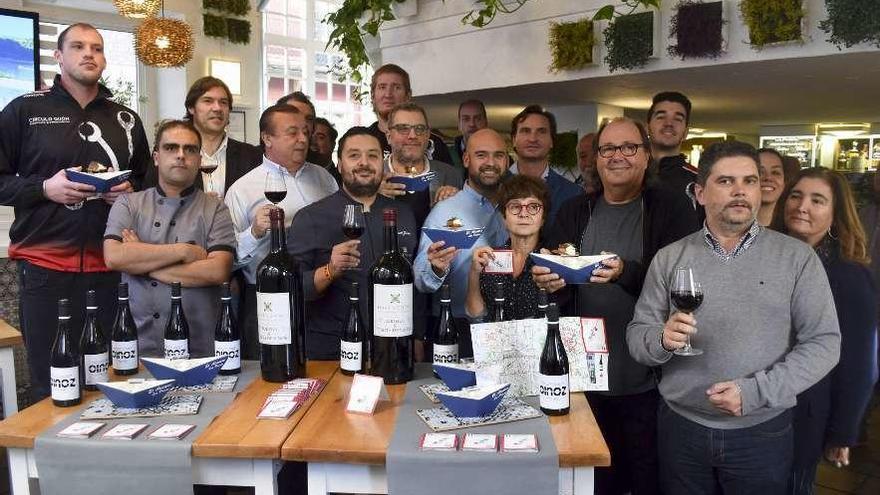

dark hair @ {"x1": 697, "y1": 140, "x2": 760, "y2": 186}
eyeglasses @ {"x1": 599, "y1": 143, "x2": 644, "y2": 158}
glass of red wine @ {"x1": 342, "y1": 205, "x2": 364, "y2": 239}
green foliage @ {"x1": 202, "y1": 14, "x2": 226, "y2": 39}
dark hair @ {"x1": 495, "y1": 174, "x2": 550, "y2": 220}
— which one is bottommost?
glass of red wine @ {"x1": 342, "y1": 205, "x2": 364, "y2": 239}

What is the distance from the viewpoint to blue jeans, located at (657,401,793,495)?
6.40 feet

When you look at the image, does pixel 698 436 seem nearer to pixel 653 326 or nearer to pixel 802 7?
pixel 653 326

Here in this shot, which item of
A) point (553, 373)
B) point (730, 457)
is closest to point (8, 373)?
point (553, 373)

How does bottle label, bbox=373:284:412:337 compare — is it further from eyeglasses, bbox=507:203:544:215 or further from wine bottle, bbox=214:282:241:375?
eyeglasses, bbox=507:203:544:215

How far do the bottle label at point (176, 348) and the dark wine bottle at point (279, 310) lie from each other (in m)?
0.25

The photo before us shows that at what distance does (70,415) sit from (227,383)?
0.40 m

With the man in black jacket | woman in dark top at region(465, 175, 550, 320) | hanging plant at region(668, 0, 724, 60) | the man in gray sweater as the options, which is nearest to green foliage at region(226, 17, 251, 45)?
hanging plant at region(668, 0, 724, 60)

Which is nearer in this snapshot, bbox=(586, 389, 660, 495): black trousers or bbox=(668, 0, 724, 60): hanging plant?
bbox=(586, 389, 660, 495): black trousers

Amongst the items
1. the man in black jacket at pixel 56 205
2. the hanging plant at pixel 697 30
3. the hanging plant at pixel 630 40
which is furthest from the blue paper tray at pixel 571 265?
the hanging plant at pixel 630 40

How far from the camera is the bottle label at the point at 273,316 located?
1.87 metres

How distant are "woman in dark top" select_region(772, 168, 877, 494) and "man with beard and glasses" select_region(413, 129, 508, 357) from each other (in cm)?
108

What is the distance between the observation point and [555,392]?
172 cm

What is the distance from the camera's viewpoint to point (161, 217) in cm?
252

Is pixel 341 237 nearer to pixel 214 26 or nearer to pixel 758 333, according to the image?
pixel 758 333
